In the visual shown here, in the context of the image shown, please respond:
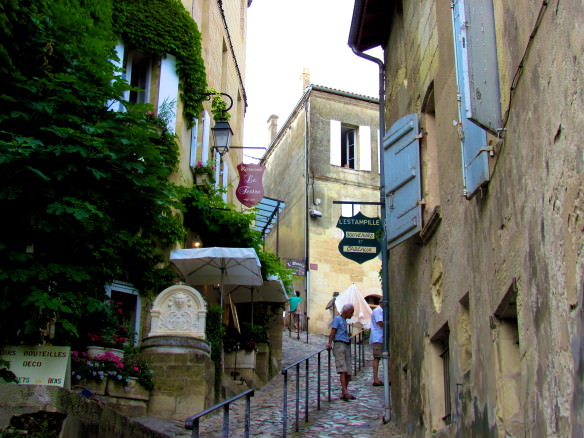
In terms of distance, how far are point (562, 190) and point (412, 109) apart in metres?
5.96

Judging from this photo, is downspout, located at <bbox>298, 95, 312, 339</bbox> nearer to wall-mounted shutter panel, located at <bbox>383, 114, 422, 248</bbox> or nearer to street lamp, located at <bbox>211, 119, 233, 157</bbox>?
street lamp, located at <bbox>211, 119, 233, 157</bbox>

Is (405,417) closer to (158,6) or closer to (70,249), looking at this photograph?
(70,249)

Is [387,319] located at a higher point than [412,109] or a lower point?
lower

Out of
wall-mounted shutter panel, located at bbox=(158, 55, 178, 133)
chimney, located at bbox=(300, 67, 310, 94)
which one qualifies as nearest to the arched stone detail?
wall-mounted shutter panel, located at bbox=(158, 55, 178, 133)

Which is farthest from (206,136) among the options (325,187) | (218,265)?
(325,187)

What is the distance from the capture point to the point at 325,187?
29.9 metres

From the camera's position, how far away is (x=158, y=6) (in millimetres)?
15117

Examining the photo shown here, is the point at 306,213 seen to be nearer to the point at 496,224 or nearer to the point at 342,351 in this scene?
the point at 342,351

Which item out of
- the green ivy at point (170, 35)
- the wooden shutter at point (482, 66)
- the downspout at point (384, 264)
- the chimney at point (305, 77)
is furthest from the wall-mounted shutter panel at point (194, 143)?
the chimney at point (305, 77)

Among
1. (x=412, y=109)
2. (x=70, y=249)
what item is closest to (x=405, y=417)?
(x=412, y=109)

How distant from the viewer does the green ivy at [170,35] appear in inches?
572

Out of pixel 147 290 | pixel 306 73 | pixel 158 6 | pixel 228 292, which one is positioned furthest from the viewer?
pixel 306 73

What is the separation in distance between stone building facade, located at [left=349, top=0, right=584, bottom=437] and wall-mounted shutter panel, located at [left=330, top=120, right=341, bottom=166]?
20.4 meters

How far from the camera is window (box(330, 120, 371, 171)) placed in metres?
30.4
